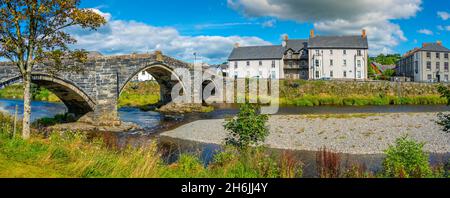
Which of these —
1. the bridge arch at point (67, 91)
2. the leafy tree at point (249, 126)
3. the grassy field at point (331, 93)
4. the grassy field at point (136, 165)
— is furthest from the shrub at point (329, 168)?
the grassy field at point (331, 93)

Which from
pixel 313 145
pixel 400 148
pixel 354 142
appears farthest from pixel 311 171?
pixel 354 142

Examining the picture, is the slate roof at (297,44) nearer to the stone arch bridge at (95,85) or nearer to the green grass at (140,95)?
the green grass at (140,95)

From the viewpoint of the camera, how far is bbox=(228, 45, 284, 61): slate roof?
82562mm

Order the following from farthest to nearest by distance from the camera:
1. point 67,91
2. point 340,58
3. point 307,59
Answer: point 307,59, point 340,58, point 67,91

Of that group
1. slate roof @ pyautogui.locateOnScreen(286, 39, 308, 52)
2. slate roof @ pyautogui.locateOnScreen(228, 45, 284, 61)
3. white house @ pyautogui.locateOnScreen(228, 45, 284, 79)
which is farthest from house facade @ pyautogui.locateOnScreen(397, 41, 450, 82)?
slate roof @ pyautogui.locateOnScreen(228, 45, 284, 61)

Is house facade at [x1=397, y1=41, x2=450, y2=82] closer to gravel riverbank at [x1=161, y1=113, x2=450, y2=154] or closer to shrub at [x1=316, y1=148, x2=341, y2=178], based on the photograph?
gravel riverbank at [x1=161, y1=113, x2=450, y2=154]

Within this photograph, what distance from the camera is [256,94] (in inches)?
2571

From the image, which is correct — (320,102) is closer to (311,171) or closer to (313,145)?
(313,145)

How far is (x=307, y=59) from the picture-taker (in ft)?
267

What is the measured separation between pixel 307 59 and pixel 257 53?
41.3 ft

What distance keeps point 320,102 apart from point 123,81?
1418 inches

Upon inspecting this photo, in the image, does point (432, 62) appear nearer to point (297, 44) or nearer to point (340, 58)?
point (340, 58)

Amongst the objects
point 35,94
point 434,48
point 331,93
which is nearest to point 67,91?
point 35,94

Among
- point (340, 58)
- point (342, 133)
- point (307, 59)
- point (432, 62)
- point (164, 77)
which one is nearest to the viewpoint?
point (342, 133)
